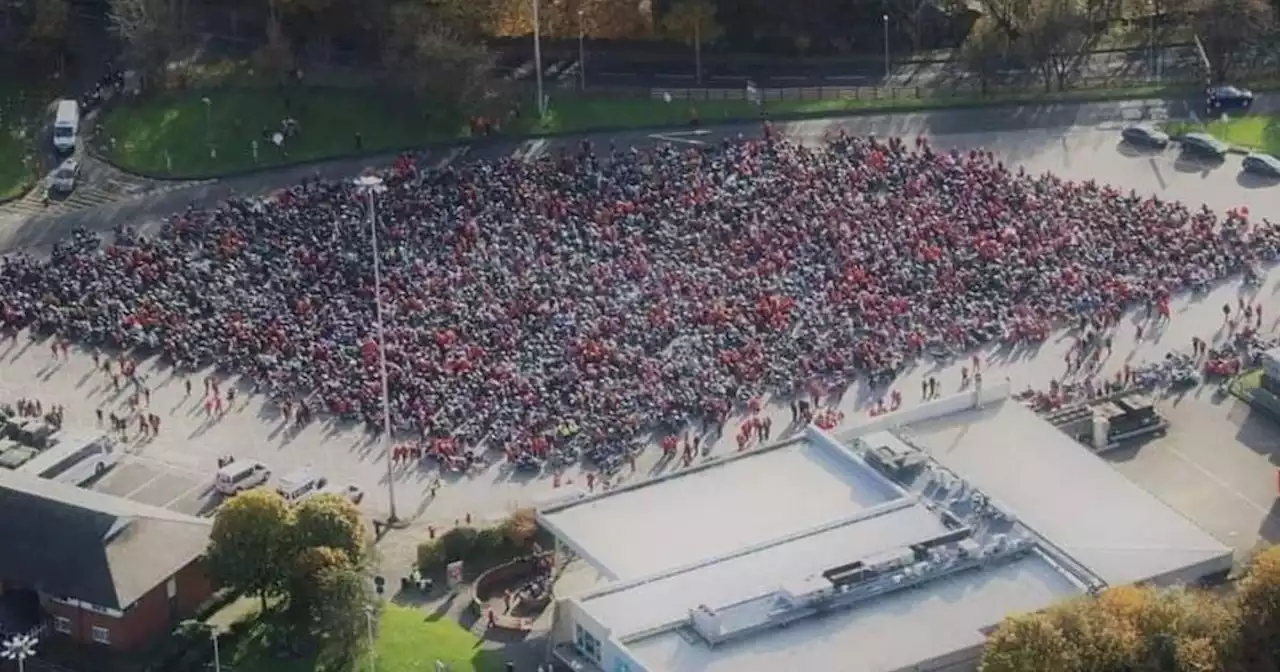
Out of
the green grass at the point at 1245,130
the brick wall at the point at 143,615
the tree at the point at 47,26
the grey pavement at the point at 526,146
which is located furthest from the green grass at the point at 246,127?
the brick wall at the point at 143,615

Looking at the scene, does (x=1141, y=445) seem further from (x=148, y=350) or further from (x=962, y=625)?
(x=148, y=350)

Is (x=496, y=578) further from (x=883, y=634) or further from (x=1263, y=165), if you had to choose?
(x=1263, y=165)

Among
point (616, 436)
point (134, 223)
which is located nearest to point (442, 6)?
point (134, 223)

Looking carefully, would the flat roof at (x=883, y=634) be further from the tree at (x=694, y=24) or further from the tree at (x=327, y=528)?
the tree at (x=694, y=24)

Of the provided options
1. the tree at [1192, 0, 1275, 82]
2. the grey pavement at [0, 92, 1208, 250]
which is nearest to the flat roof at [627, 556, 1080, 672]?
the grey pavement at [0, 92, 1208, 250]

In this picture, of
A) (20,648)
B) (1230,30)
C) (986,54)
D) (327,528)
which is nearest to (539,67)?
(986,54)

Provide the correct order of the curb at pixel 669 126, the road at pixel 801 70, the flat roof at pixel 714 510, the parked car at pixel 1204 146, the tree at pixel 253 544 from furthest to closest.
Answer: the road at pixel 801 70, the curb at pixel 669 126, the parked car at pixel 1204 146, the flat roof at pixel 714 510, the tree at pixel 253 544

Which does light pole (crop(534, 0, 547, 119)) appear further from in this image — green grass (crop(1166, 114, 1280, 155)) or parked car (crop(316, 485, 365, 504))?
parked car (crop(316, 485, 365, 504))
